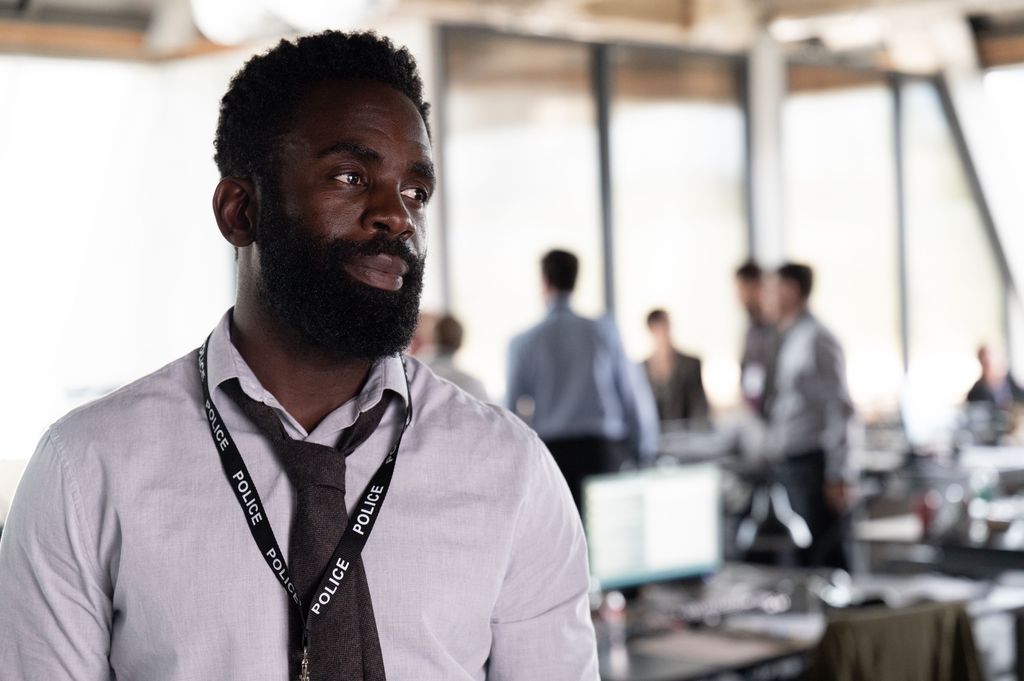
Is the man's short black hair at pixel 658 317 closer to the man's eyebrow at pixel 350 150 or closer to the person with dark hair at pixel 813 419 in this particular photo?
the person with dark hair at pixel 813 419

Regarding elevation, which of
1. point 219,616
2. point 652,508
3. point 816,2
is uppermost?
point 816,2

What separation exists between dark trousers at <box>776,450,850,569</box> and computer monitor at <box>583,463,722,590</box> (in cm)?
218

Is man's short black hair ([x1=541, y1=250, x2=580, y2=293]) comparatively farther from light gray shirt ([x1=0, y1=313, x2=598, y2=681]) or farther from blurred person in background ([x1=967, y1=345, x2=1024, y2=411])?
blurred person in background ([x1=967, y1=345, x2=1024, y2=411])

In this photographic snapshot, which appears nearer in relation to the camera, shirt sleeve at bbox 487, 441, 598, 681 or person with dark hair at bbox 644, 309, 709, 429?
shirt sleeve at bbox 487, 441, 598, 681

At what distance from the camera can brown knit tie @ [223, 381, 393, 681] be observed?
3.85 feet

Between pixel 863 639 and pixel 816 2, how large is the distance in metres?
7.27

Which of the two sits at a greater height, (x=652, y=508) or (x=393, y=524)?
(x=393, y=524)

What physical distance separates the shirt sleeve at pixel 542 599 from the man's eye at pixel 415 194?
26cm

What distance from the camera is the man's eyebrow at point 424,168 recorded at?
1255 mm

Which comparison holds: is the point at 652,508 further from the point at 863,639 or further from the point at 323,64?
the point at 323,64

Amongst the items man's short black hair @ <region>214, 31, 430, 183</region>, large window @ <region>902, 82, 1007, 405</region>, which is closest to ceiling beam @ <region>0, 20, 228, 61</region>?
large window @ <region>902, 82, 1007, 405</region>

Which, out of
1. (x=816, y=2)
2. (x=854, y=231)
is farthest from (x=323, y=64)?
(x=854, y=231)

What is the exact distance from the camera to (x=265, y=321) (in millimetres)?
1279

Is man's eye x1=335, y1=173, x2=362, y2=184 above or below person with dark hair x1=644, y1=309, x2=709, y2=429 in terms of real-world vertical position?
above
